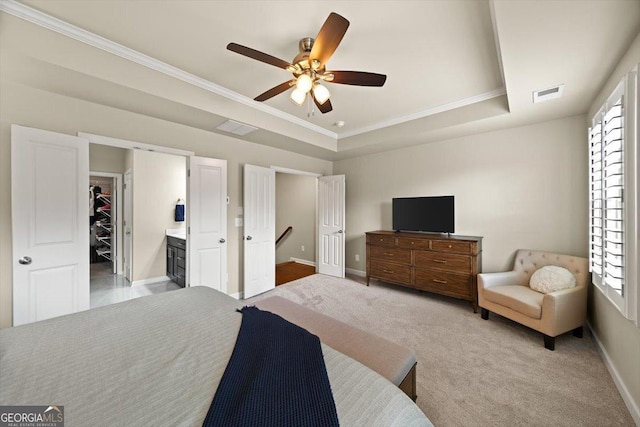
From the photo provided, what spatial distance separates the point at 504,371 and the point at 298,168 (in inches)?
155

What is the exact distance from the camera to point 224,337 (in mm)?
1302

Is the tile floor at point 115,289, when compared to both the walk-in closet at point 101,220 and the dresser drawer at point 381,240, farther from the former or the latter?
the dresser drawer at point 381,240

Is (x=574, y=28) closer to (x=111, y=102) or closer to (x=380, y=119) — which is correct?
(x=380, y=119)

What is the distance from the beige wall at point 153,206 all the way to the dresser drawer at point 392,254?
11.4 feet

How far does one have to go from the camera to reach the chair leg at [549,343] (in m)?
2.28

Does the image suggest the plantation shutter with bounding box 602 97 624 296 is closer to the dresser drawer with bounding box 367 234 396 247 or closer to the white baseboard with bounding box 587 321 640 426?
the white baseboard with bounding box 587 321 640 426

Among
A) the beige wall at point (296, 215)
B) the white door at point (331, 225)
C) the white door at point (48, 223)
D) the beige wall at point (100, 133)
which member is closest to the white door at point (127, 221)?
the beige wall at point (100, 133)

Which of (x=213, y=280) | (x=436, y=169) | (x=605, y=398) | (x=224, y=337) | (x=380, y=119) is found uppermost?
(x=380, y=119)

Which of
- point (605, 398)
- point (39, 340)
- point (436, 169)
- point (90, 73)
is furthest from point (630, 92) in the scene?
point (90, 73)

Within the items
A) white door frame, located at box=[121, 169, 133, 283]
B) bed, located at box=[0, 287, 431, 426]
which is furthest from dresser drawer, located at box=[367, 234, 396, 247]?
white door frame, located at box=[121, 169, 133, 283]

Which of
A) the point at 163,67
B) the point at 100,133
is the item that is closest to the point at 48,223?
the point at 100,133

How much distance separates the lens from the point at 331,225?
4930 mm

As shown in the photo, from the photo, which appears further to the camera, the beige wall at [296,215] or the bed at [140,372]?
the beige wall at [296,215]

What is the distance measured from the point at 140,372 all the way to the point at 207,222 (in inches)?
98.9
